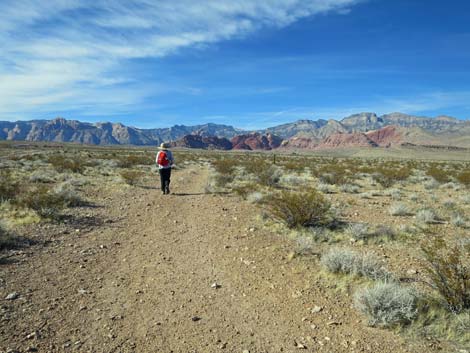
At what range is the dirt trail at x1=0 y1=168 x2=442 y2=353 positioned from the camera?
395cm

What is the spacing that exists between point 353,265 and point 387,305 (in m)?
1.34

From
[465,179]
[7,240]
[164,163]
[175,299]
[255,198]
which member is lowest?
[175,299]

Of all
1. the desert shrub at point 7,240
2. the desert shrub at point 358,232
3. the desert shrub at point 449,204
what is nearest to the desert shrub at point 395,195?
the desert shrub at point 449,204

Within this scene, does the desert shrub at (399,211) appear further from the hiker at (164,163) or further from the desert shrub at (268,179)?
the hiker at (164,163)

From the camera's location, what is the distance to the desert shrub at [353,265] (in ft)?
18.4

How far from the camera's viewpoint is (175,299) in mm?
4961

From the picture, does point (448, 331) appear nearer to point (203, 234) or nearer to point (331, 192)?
point (203, 234)

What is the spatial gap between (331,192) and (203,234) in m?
9.94

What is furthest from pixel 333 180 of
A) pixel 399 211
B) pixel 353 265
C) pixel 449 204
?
pixel 353 265

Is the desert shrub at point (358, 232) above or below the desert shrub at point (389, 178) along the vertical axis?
below

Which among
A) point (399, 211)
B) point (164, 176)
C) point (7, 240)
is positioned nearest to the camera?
point (7, 240)

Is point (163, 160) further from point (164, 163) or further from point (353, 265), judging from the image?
point (353, 265)

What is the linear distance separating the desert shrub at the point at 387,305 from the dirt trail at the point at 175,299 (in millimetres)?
199

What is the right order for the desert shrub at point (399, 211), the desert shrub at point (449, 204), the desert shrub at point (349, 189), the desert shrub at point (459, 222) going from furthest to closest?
the desert shrub at point (349, 189) < the desert shrub at point (449, 204) < the desert shrub at point (399, 211) < the desert shrub at point (459, 222)
